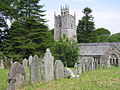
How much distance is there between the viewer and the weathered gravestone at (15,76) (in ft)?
34.9

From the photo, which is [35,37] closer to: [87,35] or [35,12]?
[35,12]

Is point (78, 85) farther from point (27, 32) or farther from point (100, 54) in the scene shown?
point (100, 54)

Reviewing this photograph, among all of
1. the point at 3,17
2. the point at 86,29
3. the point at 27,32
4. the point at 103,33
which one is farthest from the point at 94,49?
the point at 103,33

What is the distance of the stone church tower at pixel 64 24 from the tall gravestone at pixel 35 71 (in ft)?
189

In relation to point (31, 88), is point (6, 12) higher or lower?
higher

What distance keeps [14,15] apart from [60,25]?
39.2m

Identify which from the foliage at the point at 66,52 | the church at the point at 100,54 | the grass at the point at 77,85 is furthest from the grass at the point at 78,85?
the foliage at the point at 66,52

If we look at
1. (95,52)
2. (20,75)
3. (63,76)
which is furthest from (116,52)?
(20,75)

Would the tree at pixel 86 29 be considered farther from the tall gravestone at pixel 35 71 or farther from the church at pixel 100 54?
the tall gravestone at pixel 35 71

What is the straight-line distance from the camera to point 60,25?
7225cm

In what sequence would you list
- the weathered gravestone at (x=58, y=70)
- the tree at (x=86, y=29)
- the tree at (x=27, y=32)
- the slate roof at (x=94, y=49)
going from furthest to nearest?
1. the tree at (x=86, y=29)
2. the slate roof at (x=94, y=49)
3. the tree at (x=27, y=32)
4. the weathered gravestone at (x=58, y=70)

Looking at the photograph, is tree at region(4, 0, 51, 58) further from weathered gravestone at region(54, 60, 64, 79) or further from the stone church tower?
the stone church tower

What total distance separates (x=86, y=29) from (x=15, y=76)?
61.7 meters

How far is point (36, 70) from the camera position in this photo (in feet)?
41.8
